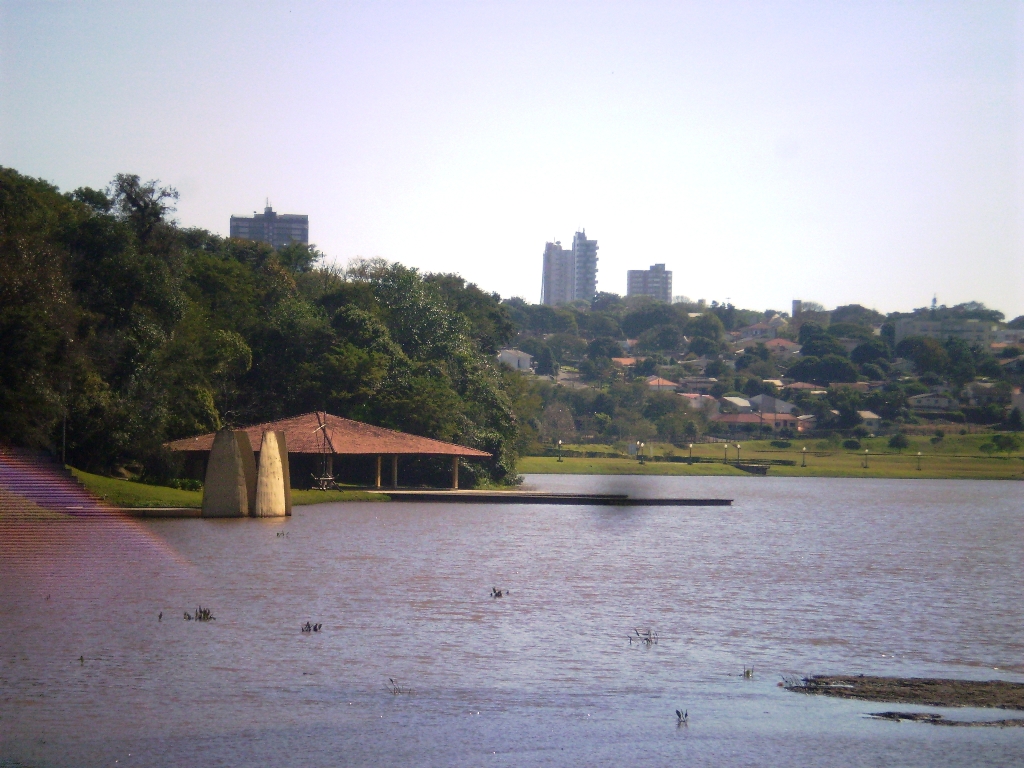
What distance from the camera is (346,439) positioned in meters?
47.8

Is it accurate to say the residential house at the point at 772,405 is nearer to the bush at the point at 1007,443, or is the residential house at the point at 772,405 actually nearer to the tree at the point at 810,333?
the bush at the point at 1007,443

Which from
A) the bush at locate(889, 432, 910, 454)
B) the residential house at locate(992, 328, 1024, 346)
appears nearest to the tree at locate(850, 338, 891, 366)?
the residential house at locate(992, 328, 1024, 346)

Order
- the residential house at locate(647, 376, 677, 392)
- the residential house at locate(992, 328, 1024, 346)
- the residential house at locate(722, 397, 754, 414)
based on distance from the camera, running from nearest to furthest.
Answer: the residential house at locate(722, 397, 754, 414)
the residential house at locate(647, 376, 677, 392)
the residential house at locate(992, 328, 1024, 346)

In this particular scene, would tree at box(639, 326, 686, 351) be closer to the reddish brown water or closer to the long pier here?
the long pier

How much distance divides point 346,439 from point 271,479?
12.4 metres

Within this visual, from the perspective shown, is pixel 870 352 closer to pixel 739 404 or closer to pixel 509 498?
pixel 739 404

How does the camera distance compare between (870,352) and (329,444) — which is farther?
(870,352)

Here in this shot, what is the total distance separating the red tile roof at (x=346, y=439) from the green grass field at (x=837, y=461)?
125 ft

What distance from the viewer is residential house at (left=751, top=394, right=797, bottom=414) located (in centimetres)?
12131

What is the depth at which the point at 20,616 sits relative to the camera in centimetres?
1678

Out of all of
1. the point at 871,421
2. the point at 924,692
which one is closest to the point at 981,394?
the point at 871,421

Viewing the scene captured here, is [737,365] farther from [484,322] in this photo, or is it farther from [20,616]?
[20,616]

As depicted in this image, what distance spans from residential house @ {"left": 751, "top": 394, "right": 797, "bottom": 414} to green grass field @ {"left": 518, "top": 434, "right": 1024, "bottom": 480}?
39.9 ft

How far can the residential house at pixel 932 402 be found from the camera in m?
119
